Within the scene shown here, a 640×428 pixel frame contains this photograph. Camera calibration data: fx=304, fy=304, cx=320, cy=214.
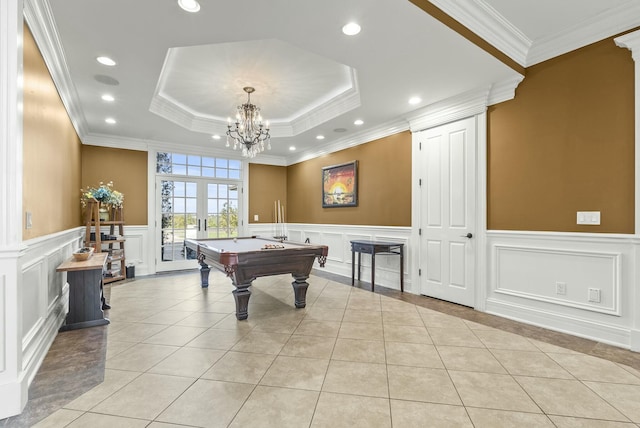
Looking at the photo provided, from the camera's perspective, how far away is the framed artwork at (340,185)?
5707 millimetres

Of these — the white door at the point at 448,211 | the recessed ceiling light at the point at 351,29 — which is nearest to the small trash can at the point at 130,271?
the white door at the point at 448,211

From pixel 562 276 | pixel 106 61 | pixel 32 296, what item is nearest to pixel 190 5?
pixel 106 61

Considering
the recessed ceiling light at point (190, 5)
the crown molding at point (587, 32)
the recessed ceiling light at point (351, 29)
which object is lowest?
the recessed ceiling light at point (190, 5)

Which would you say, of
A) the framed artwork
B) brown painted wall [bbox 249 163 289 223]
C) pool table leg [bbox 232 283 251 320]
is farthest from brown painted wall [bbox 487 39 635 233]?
brown painted wall [bbox 249 163 289 223]

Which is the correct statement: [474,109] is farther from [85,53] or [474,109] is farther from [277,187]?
[277,187]

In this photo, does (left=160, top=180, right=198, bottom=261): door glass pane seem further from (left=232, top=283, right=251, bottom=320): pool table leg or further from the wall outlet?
the wall outlet

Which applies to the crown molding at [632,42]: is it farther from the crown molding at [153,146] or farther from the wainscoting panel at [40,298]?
the crown molding at [153,146]

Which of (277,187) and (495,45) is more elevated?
(495,45)

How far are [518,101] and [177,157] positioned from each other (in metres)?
6.04

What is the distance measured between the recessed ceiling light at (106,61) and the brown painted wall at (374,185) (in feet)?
12.5

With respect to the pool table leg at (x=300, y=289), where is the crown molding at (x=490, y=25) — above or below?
above

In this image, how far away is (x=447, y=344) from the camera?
2.74 metres

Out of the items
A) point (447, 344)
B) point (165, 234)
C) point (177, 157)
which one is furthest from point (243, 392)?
point (177, 157)

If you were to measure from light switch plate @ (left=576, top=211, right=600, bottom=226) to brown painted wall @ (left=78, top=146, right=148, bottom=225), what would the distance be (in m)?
6.71
